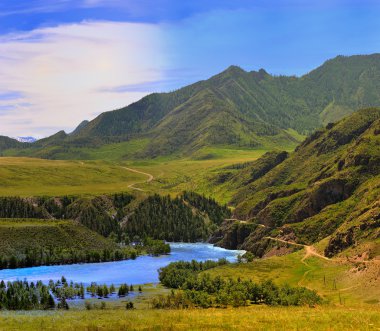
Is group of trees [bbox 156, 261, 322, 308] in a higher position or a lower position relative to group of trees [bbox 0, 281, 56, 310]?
lower

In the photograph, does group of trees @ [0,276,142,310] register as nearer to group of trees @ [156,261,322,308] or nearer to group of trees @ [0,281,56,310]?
group of trees @ [0,281,56,310]

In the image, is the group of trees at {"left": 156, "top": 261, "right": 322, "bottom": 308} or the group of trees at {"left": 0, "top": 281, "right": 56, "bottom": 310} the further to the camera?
the group of trees at {"left": 0, "top": 281, "right": 56, "bottom": 310}

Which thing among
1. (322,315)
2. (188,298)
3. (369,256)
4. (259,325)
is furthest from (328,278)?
(259,325)

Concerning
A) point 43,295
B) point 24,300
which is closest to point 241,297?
point 43,295

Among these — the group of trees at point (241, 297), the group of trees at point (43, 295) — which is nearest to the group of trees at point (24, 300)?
the group of trees at point (43, 295)

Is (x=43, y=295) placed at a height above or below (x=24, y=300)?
below

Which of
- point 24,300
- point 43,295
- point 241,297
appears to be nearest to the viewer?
point 241,297

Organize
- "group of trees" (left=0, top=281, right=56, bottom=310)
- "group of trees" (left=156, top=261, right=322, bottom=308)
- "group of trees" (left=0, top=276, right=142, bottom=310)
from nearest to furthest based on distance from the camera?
"group of trees" (left=156, top=261, right=322, bottom=308)
"group of trees" (left=0, top=281, right=56, bottom=310)
"group of trees" (left=0, top=276, right=142, bottom=310)

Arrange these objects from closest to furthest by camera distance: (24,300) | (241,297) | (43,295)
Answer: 1. (241,297)
2. (24,300)
3. (43,295)

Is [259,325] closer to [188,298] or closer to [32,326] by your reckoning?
[32,326]

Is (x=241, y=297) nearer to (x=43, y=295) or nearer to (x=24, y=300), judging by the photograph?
(x=43, y=295)

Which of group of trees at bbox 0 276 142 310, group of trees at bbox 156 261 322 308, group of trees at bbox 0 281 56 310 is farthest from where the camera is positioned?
group of trees at bbox 0 276 142 310

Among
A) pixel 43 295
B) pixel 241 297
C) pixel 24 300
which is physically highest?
pixel 24 300

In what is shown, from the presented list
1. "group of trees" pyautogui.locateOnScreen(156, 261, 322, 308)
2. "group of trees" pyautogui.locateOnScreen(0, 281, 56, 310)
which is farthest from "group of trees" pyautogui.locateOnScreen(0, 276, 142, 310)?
"group of trees" pyautogui.locateOnScreen(156, 261, 322, 308)
